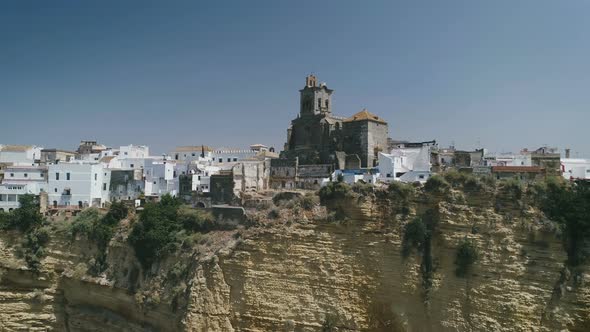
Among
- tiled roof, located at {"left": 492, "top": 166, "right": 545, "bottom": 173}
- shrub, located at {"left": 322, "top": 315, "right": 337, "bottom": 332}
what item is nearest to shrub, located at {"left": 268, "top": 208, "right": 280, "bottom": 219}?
shrub, located at {"left": 322, "top": 315, "right": 337, "bottom": 332}

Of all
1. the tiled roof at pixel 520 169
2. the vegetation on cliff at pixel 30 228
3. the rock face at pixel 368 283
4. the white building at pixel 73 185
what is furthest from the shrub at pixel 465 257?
the white building at pixel 73 185

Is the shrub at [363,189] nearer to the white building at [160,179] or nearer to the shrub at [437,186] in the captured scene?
the shrub at [437,186]

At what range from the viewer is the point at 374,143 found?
1048 inches

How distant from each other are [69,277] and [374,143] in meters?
16.5

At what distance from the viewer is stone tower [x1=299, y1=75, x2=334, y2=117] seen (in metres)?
29.1

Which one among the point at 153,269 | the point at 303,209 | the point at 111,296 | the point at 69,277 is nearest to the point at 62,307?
the point at 69,277

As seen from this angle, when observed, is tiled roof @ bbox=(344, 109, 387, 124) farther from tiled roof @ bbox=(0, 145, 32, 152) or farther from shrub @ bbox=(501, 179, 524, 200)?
tiled roof @ bbox=(0, 145, 32, 152)

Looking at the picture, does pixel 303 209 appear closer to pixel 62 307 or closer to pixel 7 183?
pixel 62 307

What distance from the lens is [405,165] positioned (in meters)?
25.0

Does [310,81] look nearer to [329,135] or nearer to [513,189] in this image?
[329,135]

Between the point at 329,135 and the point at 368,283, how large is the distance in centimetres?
1187

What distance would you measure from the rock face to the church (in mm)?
8038

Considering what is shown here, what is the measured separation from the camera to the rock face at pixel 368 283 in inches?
612

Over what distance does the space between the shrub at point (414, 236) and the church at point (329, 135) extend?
8.66m
